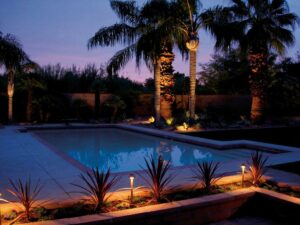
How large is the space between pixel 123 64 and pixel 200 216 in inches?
428

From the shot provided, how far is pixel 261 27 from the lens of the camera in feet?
50.1

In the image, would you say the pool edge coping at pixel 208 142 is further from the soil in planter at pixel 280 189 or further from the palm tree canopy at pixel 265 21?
the palm tree canopy at pixel 265 21

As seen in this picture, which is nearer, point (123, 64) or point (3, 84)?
point (123, 64)

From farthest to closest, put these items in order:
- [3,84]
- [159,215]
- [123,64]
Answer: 1. [3,84]
2. [123,64]
3. [159,215]

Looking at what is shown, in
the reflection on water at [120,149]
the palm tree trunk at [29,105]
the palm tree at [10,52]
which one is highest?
the palm tree at [10,52]

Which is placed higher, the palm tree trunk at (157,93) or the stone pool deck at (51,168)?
the palm tree trunk at (157,93)

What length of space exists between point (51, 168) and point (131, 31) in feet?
30.2

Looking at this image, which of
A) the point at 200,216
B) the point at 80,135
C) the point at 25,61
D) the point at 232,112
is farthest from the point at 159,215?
the point at 232,112

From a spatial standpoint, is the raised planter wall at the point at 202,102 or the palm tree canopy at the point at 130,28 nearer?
the palm tree canopy at the point at 130,28

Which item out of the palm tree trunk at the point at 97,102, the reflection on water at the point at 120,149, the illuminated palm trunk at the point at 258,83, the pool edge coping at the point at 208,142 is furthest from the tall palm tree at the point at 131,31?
the illuminated palm trunk at the point at 258,83

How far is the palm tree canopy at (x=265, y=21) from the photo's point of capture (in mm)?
15206

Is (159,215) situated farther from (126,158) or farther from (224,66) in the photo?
(224,66)

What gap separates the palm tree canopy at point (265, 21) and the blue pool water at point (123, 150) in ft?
22.7

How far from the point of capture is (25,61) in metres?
14.2
